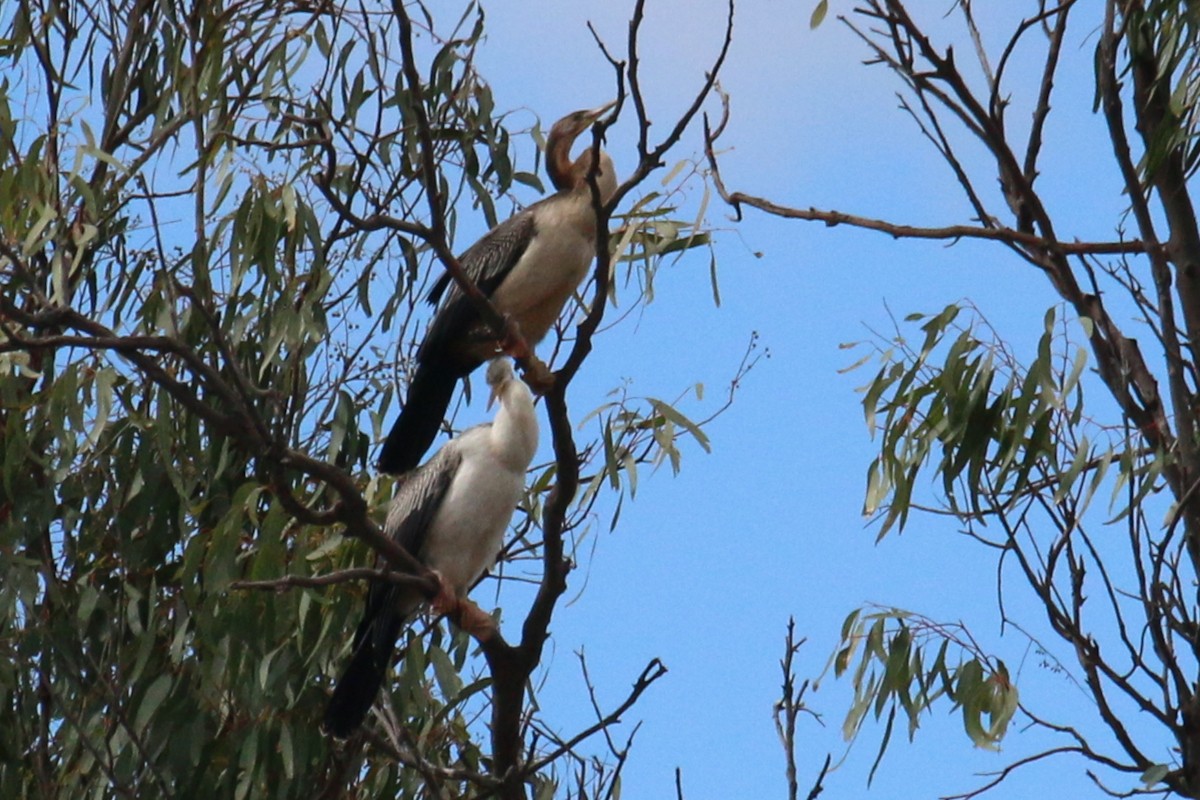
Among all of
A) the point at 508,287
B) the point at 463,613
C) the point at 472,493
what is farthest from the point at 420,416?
the point at 463,613

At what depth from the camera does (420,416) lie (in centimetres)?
400

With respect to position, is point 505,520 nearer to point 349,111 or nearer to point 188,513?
point 188,513

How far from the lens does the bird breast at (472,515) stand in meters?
4.00

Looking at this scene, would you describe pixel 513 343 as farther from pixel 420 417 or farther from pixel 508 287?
pixel 508 287

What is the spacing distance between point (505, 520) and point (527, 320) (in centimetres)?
53

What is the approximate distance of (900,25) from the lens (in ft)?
12.4

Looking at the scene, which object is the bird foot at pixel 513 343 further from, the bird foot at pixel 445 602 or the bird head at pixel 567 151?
the bird head at pixel 567 151

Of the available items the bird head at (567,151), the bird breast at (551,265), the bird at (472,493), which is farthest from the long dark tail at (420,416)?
the bird head at (567,151)

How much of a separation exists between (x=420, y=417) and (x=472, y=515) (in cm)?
26

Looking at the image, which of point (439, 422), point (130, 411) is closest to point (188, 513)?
point (130, 411)

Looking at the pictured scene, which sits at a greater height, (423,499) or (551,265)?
(551,265)

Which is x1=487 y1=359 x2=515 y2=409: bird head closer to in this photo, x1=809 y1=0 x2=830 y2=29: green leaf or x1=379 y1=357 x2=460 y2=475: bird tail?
x1=379 y1=357 x2=460 y2=475: bird tail

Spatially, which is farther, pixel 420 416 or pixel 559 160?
pixel 559 160

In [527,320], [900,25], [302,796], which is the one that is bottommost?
[302,796]
